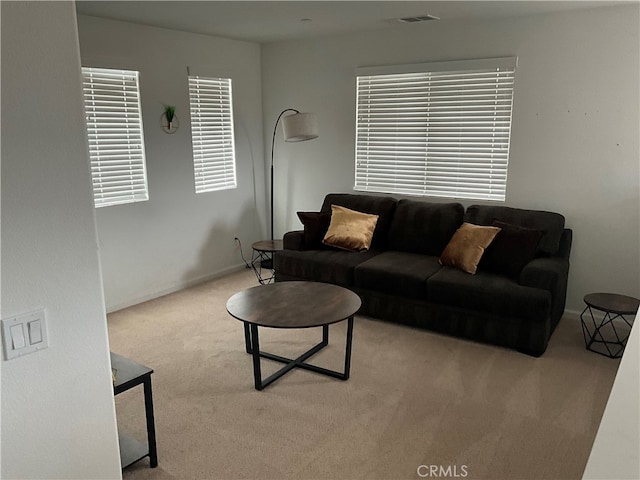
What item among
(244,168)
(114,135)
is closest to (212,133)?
(244,168)

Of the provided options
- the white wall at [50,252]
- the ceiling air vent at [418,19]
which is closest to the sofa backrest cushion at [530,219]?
the ceiling air vent at [418,19]

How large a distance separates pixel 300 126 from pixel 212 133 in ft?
3.87

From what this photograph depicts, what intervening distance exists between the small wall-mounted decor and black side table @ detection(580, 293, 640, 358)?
3.81m

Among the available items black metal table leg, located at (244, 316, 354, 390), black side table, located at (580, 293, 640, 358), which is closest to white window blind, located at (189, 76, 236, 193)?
black metal table leg, located at (244, 316, 354, 390)

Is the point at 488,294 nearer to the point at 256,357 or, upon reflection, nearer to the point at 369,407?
the point at 369,407

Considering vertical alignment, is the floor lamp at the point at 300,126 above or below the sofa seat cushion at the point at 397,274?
above

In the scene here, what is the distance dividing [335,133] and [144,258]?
2293mm

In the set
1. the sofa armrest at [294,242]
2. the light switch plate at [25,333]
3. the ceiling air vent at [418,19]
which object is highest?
the ceiling air vent at [418,19]

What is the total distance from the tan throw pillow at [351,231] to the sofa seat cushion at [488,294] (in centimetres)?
87

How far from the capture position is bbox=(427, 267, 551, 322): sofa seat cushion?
357 cm

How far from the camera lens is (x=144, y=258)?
4812mm

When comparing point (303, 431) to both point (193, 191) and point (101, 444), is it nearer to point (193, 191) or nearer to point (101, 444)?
point (101, 444)

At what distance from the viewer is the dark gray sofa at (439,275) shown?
12.0 ft

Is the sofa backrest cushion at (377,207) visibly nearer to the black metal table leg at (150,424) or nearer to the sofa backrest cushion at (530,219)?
the sofa backrest cushion at (530,219)
